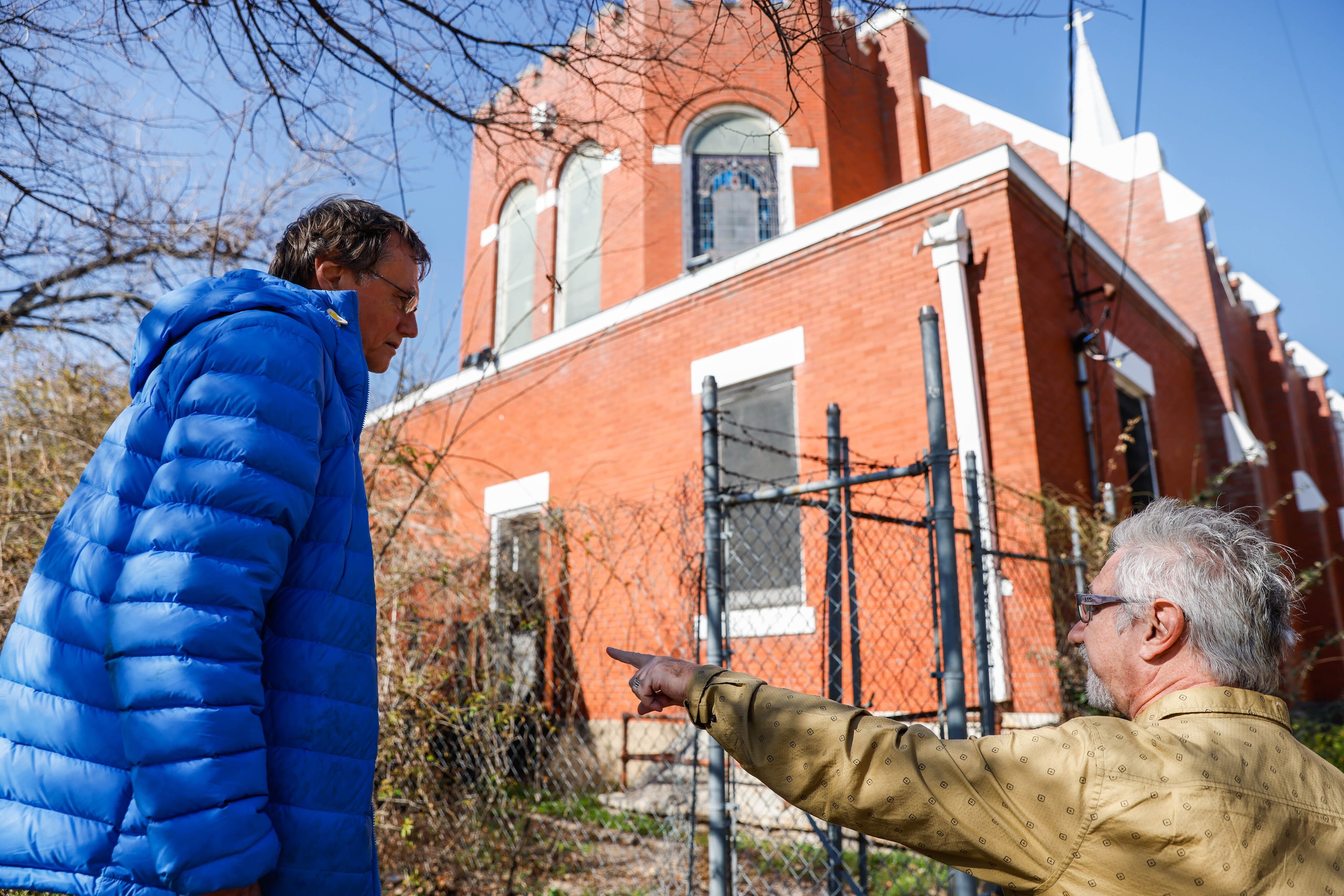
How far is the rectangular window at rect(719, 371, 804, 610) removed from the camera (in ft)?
25.6

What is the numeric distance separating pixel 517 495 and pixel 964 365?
567 cm

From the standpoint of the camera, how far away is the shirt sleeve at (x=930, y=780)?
128 cm

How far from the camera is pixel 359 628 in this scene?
151 centimetres

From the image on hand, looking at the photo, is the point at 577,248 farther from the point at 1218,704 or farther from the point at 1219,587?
the point at 1218,704

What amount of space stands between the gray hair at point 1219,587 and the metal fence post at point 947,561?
150 centimetres

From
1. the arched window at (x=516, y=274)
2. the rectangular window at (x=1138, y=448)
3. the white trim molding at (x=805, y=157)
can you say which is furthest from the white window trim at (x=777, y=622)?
→ the arched window at (x=516, y=274)

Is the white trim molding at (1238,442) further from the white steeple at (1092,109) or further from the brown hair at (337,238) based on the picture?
the brown hair at (337,238)

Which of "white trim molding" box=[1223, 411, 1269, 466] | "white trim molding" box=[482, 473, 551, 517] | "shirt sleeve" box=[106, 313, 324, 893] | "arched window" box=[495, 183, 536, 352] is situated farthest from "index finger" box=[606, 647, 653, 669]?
"white trim molding" box=[1223, 411, 1269, 466]

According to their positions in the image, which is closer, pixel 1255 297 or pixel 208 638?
pixel 208 638

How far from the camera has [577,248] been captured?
504 inches

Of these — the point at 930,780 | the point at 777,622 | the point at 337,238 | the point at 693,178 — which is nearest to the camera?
the point at 930,780

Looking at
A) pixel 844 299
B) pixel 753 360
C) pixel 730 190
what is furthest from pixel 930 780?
pixel 730 190

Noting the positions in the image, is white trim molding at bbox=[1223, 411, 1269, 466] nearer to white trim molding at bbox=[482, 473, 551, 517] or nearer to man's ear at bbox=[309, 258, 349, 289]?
white trim molding at bbox=[482, 473, 551, 517]

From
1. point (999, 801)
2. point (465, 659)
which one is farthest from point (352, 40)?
point (465, 659)
